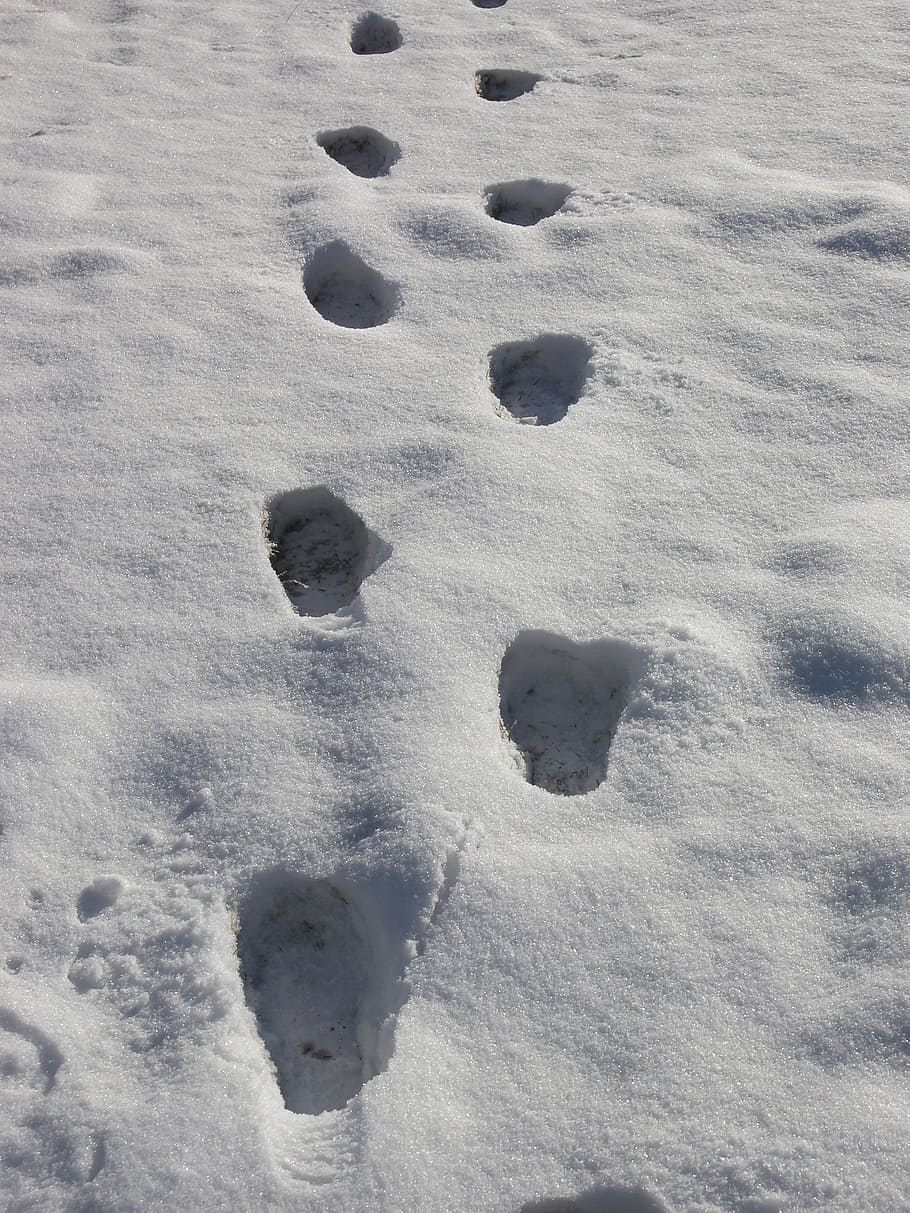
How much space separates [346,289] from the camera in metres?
2.64

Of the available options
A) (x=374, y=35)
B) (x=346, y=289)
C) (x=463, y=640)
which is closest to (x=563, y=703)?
(x=463, y=640)

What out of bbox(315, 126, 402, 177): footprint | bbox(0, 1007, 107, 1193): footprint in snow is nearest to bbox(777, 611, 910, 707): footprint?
bbox(0, 1007, 107, 1193): footprint in snow

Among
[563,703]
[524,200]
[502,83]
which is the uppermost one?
[502,83]

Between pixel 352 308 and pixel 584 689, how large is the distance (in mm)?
1256

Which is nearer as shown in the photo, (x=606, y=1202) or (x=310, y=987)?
(x=606, y=1202)

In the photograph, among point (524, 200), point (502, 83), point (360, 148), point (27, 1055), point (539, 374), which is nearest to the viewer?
point (27, 1055)

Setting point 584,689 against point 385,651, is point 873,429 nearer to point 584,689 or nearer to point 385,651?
point 584,689

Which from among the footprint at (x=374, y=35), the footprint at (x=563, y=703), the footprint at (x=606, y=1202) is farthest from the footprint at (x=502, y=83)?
the footprint at (x=606, y=1202)

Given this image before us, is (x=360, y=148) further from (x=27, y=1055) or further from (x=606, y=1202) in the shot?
(x=606, y=1202)

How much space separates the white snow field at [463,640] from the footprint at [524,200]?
0.04 feet

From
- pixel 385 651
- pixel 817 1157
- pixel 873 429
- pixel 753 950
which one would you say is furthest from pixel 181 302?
pixel 817 1157

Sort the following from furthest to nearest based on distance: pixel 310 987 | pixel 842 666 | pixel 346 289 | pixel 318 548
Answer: pixel 346 289 < pixel 318 548 < pixel 842 666 < pixel 310 987

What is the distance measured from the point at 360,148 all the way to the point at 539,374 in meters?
1.12

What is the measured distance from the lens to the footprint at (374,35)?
3383mm
